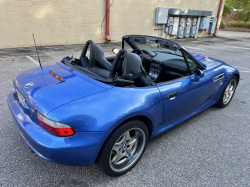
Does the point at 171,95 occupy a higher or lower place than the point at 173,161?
higher

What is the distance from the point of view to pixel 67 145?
1658mm

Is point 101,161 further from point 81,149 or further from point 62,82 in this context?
point 62,82

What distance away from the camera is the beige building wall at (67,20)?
27.9 feet

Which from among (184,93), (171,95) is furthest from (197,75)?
(171,95)

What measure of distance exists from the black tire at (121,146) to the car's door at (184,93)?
1.42 feet

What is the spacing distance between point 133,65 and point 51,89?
0.92 meters

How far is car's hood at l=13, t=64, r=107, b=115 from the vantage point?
182 centimetres

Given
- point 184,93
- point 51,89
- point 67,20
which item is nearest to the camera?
point 51,89

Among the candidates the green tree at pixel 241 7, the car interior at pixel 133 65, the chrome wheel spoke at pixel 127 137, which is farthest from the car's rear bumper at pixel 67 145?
the green tree at pixel 241 7

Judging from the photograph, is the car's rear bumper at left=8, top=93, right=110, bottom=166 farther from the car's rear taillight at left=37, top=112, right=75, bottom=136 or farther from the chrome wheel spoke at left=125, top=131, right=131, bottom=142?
the chrome wheel spoke at left=125, top=131, right=131, bottom=142

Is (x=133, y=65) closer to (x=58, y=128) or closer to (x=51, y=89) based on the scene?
(x=51, y=89)

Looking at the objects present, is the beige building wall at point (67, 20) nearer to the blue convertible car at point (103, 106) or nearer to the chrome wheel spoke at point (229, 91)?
the blue convertible car at point (103, 106)

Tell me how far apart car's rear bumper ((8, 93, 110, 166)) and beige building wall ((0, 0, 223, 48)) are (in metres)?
8.52

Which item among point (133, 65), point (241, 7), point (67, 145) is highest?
point (241, 7)
